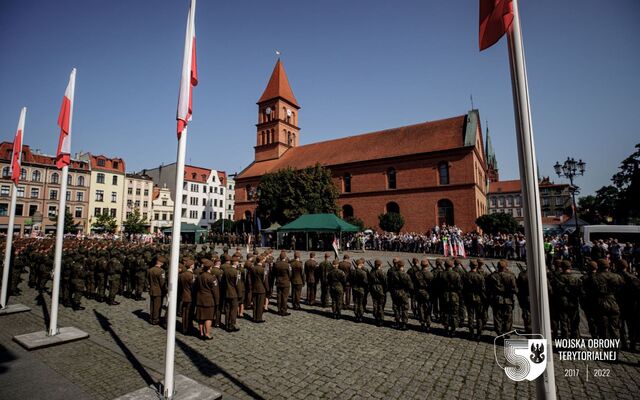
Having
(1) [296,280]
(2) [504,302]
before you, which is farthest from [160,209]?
(2) [504,302]

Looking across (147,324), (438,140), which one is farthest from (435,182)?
(147,324)

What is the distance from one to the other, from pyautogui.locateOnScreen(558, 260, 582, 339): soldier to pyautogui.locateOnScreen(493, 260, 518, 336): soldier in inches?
34.7

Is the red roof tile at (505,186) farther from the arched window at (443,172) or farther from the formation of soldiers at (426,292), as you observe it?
the formation of soldiers at (426,292)

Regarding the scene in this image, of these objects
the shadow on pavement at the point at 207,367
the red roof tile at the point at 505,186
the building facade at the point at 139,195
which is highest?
the red roof tile at the point at 505,186

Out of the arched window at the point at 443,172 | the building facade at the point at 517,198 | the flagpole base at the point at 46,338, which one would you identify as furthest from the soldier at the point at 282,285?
the building facade at the point at 517,198

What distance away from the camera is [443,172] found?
35.5 metres

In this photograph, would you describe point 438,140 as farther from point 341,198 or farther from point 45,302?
point 45,302

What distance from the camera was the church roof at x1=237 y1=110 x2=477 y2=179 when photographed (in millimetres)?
36469

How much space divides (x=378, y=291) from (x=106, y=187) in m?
58.0

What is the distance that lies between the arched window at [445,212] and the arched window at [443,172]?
7.31ft

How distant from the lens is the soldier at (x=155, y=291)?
827cm

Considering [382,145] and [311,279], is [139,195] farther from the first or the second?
[311,279]

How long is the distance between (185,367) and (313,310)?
484 centimetres

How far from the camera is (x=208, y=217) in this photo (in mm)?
66562
